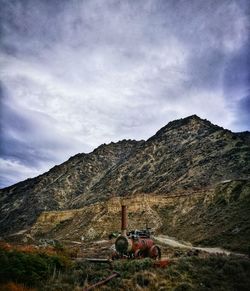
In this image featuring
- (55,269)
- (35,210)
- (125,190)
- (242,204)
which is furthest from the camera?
(35,210)

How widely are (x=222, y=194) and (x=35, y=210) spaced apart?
5894 cm

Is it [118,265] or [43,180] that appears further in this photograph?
[43,180]

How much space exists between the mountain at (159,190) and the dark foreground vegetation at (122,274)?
11.3 meters

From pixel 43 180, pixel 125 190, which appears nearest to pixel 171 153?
pixel 125 190

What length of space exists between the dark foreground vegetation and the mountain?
37.2 ft

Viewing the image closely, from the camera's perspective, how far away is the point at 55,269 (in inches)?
544

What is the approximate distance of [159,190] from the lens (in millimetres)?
61281

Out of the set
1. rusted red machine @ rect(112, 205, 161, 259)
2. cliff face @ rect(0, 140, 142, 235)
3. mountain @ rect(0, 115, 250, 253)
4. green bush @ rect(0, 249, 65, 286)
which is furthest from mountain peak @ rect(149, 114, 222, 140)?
green bush @ rect(0, 249, 65, 286)

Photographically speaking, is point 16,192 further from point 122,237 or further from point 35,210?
point 122,237

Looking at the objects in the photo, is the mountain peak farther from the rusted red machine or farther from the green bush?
the green bush

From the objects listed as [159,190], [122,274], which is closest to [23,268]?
[122,274]

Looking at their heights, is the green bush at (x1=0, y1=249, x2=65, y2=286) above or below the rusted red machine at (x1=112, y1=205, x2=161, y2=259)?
below

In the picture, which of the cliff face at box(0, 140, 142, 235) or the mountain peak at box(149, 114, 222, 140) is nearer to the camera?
the mountain peak at box(149, 114, 222, 140)

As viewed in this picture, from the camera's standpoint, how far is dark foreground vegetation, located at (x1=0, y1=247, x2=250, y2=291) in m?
11.9
